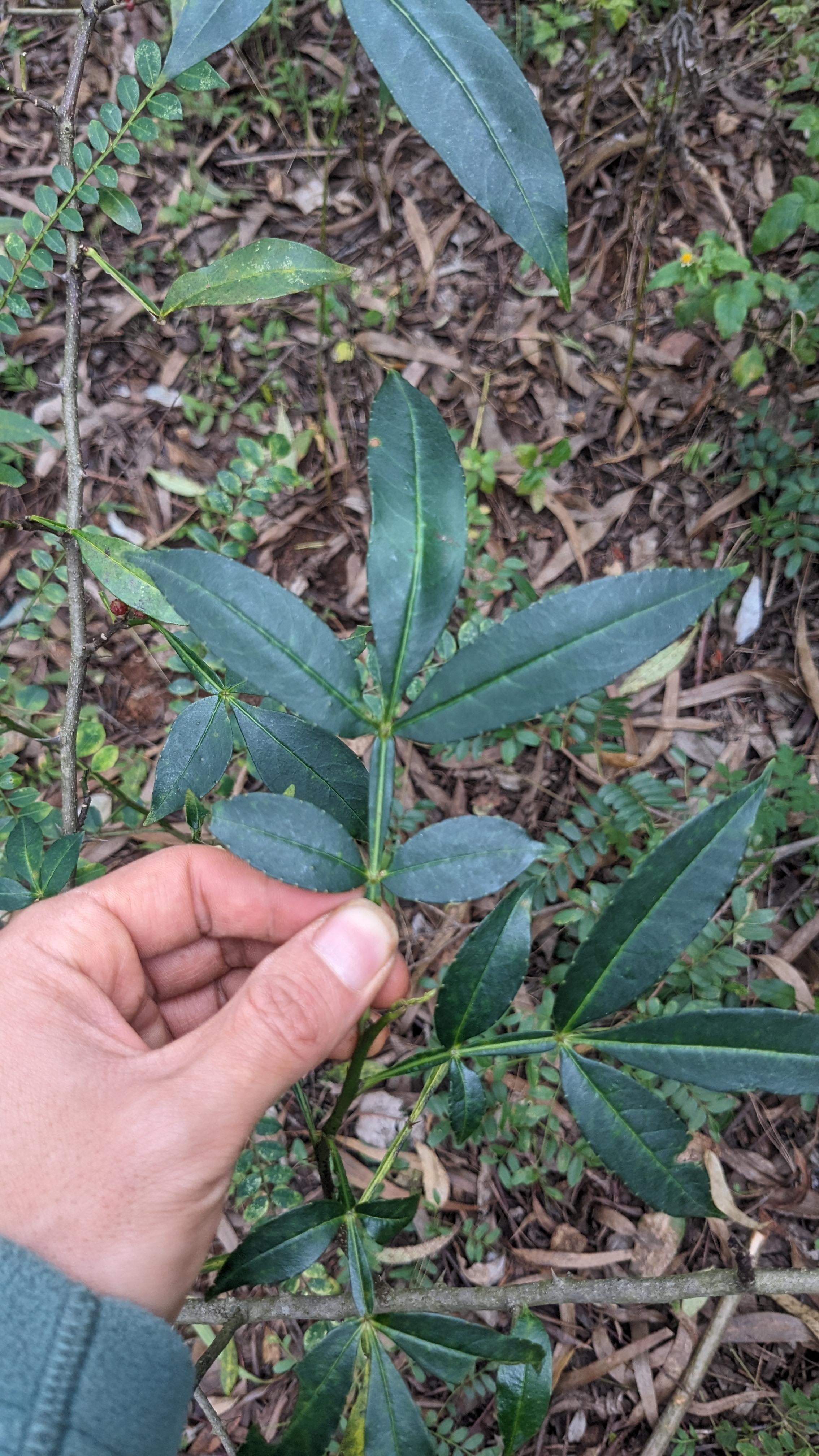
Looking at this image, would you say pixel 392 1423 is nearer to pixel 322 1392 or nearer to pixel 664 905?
pixel 322 1392

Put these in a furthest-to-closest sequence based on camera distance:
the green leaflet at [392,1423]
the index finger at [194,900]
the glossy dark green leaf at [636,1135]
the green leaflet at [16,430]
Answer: the index finger at [194,900], the green leaflet at [16,430], the green leaflet at [392,1423], the glossy dark green leaf at [636,1135]

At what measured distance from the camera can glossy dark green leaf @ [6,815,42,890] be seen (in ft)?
3.67

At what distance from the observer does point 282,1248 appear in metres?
0.95

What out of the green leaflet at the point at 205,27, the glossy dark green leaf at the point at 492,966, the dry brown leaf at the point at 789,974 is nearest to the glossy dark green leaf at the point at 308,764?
the glossy dark green leaf at the point at 492,966

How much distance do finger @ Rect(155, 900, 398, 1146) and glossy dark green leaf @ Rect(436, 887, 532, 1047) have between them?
9cm

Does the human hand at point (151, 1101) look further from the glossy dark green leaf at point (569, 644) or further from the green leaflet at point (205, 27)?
the green leaflet at point (205, 27)

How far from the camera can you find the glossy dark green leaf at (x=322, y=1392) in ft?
2.93

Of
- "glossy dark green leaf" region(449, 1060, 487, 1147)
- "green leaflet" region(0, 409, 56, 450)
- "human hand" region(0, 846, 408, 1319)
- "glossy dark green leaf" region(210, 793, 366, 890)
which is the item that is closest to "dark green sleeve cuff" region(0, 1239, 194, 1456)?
"human hand" region(0, 846, 408, 1319)

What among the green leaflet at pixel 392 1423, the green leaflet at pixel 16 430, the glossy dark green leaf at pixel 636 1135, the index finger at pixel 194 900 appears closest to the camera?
the glossy dark green leaf at pixel 636 1135

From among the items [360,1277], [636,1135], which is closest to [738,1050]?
[636,1135]

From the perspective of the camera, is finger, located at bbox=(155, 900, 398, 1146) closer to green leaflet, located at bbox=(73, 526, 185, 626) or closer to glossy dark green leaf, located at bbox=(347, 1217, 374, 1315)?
glossy dark green leaf, located at bbox=(347, 1217, 374, 1315)

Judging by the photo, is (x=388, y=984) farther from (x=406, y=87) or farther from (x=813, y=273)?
(x=813, y=273)

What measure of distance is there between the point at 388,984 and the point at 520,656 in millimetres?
729

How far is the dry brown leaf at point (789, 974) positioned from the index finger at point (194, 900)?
1.25 meters
